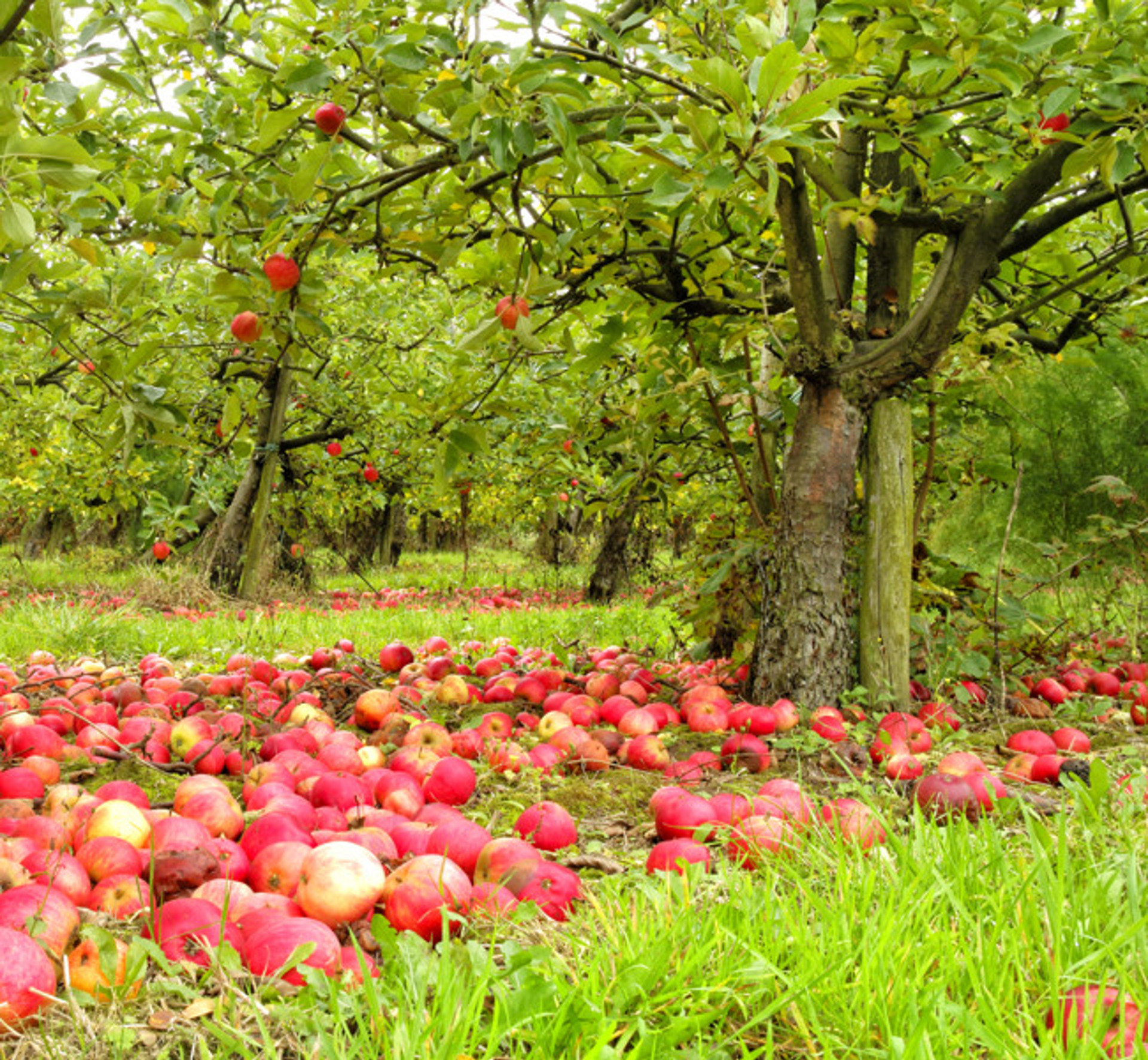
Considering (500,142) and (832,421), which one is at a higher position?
(500,142)

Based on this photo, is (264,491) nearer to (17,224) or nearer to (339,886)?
(17,224)

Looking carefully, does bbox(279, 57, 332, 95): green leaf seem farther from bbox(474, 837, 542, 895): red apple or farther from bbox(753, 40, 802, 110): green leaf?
bbox(474, 837, 542, 895): red apple

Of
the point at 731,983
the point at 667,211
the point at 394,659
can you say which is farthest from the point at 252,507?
the point at 731,983

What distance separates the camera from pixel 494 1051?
3.77ft

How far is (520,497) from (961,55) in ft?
28.7

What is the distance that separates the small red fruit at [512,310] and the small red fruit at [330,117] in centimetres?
62

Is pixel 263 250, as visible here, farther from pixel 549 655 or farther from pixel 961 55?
pixel 549 655

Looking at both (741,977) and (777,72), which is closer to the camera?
(741,977)

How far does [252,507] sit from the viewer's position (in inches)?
387

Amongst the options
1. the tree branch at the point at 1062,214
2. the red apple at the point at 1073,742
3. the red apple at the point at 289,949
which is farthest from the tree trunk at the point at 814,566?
the red apple at the point at 289,949

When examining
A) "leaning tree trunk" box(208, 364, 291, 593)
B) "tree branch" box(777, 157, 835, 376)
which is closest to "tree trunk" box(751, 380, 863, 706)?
"tree branch" box(777, 157, 835, 376)

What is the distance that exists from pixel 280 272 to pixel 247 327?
0.21m

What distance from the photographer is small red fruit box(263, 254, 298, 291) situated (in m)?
2.54

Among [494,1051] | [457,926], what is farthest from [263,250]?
[494,1051]
